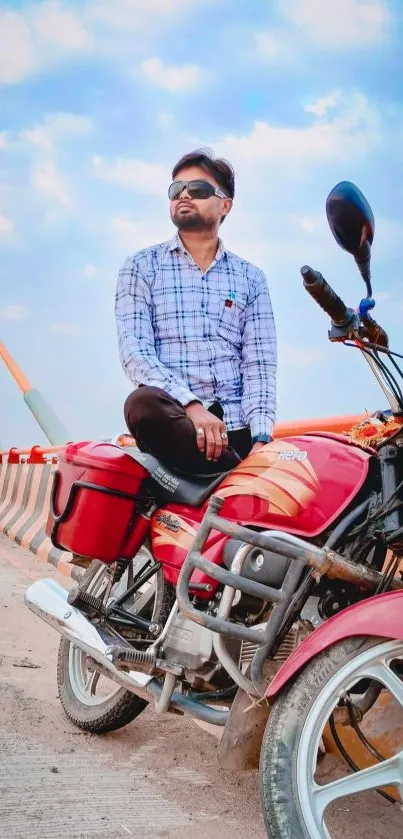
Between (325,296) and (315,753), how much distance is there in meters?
1.14

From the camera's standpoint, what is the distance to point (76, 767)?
9.93 feet

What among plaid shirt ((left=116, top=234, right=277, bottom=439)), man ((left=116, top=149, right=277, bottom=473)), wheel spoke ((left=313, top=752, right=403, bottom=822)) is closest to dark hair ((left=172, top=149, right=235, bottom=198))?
man ((left=116, top=149, right=277, bottom=473))

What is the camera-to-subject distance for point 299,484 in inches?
98.5

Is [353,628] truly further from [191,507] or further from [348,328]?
[191,507]

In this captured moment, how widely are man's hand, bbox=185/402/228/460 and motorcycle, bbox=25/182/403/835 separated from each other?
0.31 feet

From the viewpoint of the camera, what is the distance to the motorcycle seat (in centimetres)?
302

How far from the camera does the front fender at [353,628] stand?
196cm

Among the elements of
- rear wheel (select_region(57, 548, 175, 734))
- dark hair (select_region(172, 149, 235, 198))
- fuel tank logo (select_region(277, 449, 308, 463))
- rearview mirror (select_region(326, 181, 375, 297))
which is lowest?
rear wheel (select_region(57, 548, 175, 734))

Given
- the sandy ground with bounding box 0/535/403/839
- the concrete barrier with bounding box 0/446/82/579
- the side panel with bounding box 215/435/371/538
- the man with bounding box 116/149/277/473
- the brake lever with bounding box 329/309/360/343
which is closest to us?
the brake lever with bounding box 329/309/360/343

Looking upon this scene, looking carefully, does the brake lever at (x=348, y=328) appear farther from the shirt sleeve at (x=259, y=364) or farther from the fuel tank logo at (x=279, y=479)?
the shirt sleeve at (x=259, y=364)

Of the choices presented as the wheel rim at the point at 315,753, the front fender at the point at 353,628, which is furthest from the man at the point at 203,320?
the wheel rim at the point at 315,753

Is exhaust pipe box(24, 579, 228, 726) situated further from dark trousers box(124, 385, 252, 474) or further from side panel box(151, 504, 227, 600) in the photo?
dark trousers box(124, 385, 252, 474)

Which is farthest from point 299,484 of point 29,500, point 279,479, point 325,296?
point 29,500

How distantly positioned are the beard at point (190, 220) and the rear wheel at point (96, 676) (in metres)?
1.39
